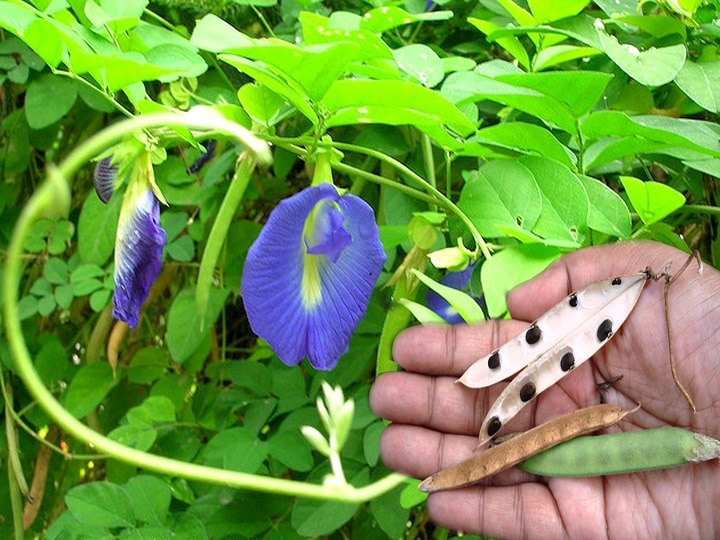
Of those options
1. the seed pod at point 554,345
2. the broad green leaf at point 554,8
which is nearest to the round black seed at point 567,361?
the seed pod at point 554,345

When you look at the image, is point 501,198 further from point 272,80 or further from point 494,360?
point 272,80

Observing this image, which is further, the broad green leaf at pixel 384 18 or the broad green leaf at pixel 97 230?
the broad green leaf at pixel 97 230

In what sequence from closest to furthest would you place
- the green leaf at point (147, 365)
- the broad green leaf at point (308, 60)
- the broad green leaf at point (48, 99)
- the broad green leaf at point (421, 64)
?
the broad green leaf at point (308, 60), the broad green leaf at point (421, 64), the broad green leaf at point (48, 99), the green leaf at point (147, 365)

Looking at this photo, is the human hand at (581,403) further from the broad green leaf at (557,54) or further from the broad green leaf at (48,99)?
the broad green leaf at (48,99)

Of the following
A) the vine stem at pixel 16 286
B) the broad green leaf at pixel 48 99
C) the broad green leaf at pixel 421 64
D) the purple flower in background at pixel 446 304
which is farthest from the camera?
the broad green leaf at pixel 48 99

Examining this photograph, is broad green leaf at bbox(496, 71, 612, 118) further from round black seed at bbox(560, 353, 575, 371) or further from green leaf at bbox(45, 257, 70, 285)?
green leaf at bbox(45, 257, 70, 285)

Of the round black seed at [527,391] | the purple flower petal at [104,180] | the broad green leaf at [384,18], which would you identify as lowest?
the round black seed at [527,391]

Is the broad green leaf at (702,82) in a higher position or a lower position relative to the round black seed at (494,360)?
higher

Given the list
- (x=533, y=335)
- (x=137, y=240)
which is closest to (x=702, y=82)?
(x=533, y=335)
